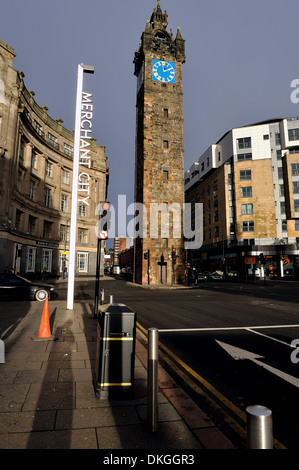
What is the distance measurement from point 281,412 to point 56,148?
44.4 meters

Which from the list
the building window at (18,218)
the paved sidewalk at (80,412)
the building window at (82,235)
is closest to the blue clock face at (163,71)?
the building window at (18,218)

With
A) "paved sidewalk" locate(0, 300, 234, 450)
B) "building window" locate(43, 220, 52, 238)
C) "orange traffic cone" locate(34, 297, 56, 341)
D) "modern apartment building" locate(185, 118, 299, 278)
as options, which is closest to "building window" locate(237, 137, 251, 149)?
"modern apartment building" locate(185, 118, 299, 278)

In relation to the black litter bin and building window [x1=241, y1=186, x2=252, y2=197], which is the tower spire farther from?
the black litter bin

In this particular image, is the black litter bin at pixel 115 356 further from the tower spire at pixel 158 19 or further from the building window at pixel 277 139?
the building window at pixel 277 139

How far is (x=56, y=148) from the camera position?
4197 centimetres

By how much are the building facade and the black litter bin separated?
74.4 feet

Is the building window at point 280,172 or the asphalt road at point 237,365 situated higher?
the building window at point 280,172

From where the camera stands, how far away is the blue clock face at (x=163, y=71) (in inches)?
1437

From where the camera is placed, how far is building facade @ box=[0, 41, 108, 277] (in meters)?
29.2

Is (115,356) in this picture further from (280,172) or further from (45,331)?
(280,172)

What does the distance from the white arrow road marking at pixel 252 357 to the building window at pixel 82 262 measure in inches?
1585

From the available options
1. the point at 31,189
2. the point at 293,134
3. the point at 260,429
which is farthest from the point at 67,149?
the point at 260,429

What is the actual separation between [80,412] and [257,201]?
54792mm

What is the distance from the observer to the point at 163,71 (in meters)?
36.9
